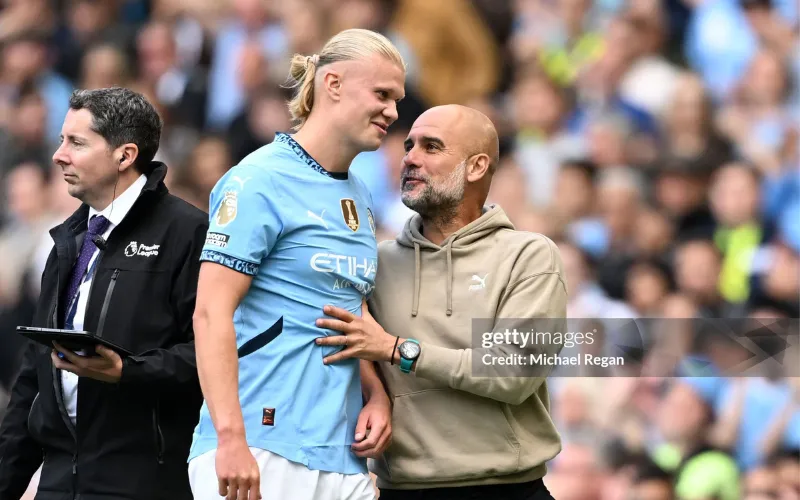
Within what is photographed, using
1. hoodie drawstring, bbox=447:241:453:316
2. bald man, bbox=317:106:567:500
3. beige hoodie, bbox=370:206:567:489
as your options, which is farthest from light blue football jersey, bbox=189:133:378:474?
hoodie drawstring, bbox=447:241:453:316

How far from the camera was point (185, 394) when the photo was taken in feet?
13.7

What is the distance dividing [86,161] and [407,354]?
3.78 feet

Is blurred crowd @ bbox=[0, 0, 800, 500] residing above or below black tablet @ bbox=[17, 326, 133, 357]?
above

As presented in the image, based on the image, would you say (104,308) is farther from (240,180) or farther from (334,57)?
(334,57)

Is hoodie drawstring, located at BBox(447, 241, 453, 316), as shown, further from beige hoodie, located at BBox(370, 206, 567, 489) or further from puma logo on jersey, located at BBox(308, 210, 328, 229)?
puma logo on jersey, located at BBox(308, 210, 328, 229)

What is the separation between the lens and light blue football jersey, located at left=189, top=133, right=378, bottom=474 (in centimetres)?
373

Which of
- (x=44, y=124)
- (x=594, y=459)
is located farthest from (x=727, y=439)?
(x=44, y=124)

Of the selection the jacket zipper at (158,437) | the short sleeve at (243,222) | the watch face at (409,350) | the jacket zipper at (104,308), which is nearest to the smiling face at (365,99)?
the short sleeve at (243,222)

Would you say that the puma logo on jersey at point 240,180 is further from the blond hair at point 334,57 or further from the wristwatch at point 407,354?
the wristwatch at point 407,354

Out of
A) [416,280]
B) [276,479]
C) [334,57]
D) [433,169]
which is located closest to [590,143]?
[433,169]

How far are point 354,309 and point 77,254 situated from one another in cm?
91

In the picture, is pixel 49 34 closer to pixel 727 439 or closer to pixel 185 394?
pixel 727 439

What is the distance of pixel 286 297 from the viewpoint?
3799 millimetres

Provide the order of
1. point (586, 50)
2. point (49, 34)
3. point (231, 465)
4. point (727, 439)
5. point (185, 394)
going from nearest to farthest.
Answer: point (231, 465) < point (185, 394) < point (727, 439) < point (586, 50) < point (49, 34)
